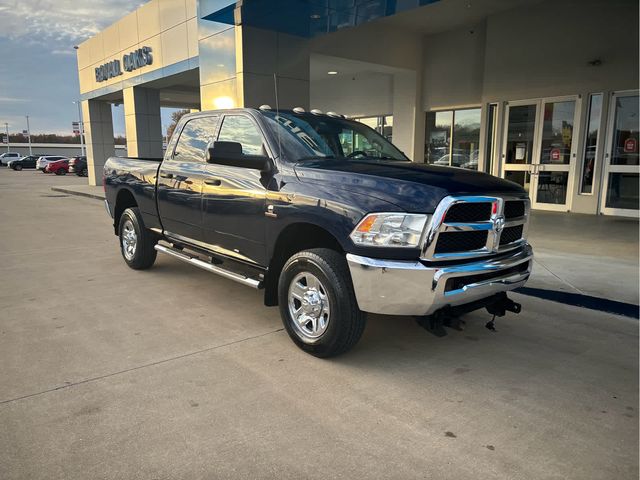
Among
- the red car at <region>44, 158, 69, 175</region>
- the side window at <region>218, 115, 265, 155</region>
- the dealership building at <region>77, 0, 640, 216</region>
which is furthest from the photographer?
the red car at <region>44, 158, 69, 175</region>

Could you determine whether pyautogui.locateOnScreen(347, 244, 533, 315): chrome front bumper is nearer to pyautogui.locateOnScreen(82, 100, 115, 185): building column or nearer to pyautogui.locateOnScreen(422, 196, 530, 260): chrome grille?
pyautogui.locateOnScreen(422, 196, 530, 260): chrome grille

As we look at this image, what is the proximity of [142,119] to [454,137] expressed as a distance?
11.8 meters

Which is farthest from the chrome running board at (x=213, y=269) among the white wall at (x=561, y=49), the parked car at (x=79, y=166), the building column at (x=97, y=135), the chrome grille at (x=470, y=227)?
the parked car at (x=79, y=166)

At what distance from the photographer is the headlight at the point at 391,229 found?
11.2ft

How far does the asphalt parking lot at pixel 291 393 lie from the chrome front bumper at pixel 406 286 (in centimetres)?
61

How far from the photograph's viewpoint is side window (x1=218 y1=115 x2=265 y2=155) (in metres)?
4.69

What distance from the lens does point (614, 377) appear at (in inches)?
149

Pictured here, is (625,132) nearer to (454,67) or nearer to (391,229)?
(454,67)

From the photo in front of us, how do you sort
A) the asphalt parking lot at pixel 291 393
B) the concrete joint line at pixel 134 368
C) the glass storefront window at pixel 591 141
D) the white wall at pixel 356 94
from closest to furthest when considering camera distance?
the asphalt parking lot at pixel 291 393
the concrete joint line at pixel 134 368
the glass storefront window at pixel 591 141
the white wall at pixel 356 94

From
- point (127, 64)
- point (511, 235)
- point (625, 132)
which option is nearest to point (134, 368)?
point (511, 235)

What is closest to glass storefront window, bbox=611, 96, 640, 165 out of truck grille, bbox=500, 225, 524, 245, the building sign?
truck grille, bbox=500, 225, 524, 245

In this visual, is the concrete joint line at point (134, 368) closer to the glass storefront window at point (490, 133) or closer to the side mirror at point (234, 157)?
the side mirror at point (234, 157)

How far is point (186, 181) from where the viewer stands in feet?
17.7

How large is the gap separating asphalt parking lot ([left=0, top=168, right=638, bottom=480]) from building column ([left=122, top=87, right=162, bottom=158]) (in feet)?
46.8
